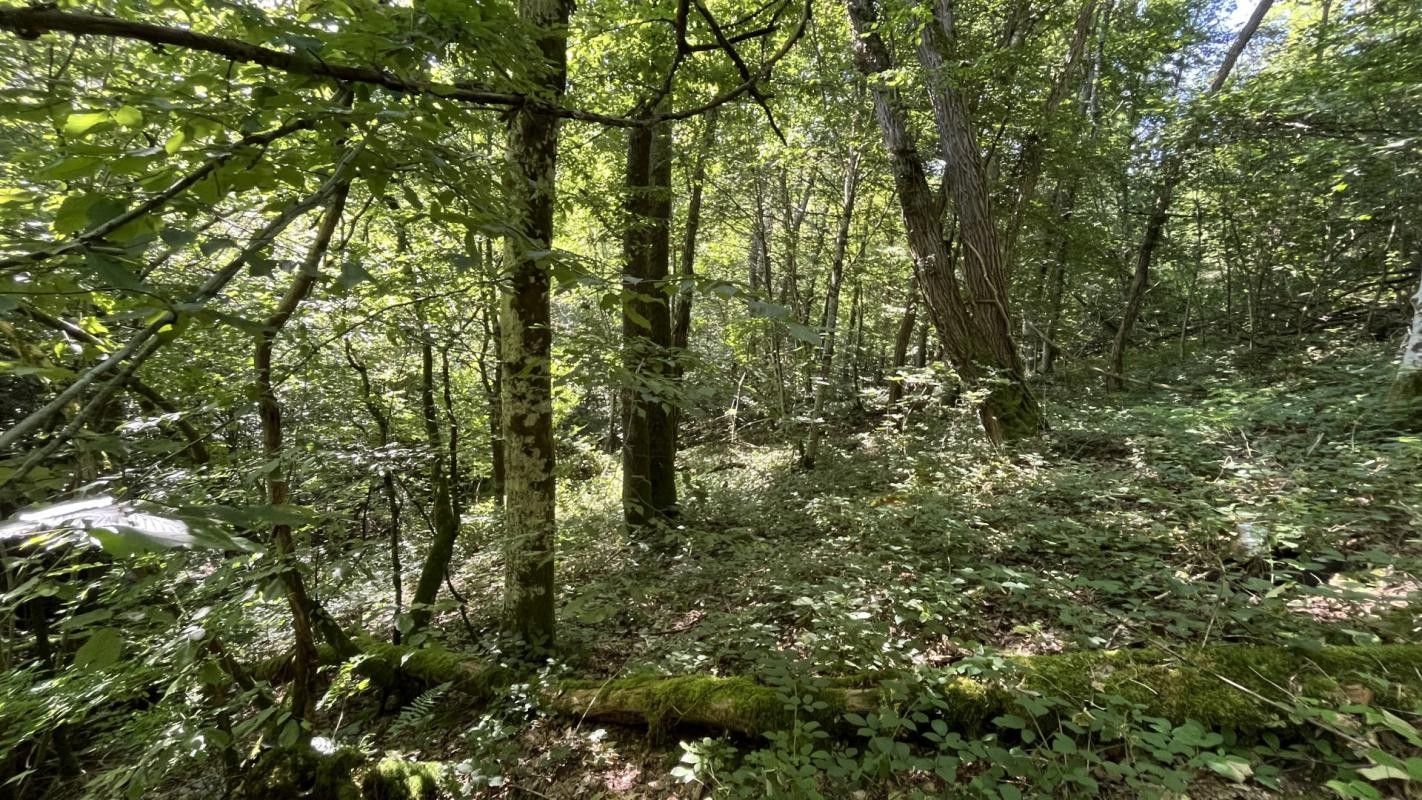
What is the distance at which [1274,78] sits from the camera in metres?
7.32

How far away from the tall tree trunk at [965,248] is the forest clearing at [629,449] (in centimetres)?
6

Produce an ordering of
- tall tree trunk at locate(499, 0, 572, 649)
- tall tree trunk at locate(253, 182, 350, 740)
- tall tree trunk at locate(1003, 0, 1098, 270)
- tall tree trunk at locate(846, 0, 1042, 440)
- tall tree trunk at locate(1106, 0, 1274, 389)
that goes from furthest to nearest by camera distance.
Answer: tall tree trunk at locate(1106, 0, 1274, 389) < tall tree trunk at locate(1003, 0, 1098, 270) < tall tree trunk at locate(846, 0, 1042, 440) < tall tree trunk at locate(499, 0, 572, 649) < tall tree trunk at locate(253, 182, 350, 740)

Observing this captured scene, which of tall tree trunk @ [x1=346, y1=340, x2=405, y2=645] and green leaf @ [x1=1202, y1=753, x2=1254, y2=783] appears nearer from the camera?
green leaf @ [x1=1202, y1=753, x2=1254, y2=783]

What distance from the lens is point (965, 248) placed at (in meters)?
7.28

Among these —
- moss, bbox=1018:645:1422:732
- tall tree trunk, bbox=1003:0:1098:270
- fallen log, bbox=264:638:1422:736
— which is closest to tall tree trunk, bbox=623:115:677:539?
fallen log, bbox=264:638:1422:736

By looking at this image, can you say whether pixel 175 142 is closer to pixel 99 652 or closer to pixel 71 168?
pixel 71 168

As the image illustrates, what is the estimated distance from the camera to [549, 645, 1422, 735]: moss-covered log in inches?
95.3

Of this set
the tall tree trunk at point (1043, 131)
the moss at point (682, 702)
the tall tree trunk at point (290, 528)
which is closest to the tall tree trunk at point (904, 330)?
the tall tree trunk at point (1043, 131)

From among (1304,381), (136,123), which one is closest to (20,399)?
(136,123)

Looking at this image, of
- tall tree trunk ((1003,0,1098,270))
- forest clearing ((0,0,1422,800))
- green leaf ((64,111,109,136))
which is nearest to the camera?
green leaf ((64,111,109,136))

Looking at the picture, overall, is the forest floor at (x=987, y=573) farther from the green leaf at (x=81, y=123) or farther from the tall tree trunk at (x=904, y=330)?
the tall tree trunk at (x=904, y=330)

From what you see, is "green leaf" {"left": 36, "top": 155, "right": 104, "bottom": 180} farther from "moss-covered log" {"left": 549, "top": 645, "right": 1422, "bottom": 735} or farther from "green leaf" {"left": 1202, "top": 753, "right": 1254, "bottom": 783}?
"green leaf" {"left": 1202, "top": 753, "right": 1254, "bottom": 783}

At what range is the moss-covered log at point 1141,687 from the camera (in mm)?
2422

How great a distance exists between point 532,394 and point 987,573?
308 cm
